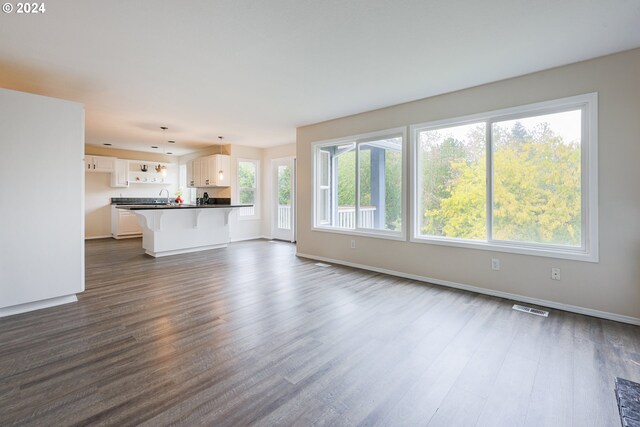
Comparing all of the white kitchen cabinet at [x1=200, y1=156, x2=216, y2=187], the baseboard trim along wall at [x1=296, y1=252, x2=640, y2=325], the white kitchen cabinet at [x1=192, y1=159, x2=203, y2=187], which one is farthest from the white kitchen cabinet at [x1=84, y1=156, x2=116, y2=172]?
the baseboard trim along wall at [x1=296, y1=252, x2=640, y2=325]

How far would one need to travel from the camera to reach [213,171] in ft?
24.2

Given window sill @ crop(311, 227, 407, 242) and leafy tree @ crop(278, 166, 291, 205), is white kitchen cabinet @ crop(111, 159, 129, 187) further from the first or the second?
window sill @ crop(311, 227, 407, 242)

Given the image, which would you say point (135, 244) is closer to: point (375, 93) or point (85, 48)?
point (85, 48)

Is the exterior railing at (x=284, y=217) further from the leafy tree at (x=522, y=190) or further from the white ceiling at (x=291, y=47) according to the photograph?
the leafy tree at (x=522, y=190)

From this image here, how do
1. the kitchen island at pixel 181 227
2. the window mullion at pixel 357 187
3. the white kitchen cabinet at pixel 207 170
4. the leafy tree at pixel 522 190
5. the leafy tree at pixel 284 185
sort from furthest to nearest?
the leafy tree at pixel 284 185
the white kitchen cabinet at pixel 207 170
the kitchen island at pixel 181 227
the window mullion at pixel 357 187
the leafy tree at pixel 522 190

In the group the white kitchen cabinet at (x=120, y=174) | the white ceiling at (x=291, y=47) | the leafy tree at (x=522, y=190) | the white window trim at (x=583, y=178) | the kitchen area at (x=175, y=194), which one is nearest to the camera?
the white ceiling at (x=291, y=47)

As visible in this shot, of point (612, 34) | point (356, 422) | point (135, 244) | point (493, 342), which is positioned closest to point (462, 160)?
point (612, 34)

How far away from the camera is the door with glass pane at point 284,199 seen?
24.7 feet

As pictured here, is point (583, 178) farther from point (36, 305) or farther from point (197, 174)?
point (197, 174)

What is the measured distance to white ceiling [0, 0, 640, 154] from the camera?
2.19 m

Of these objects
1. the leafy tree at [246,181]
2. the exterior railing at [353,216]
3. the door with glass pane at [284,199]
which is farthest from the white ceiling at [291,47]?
the leafy tree at [246,181]

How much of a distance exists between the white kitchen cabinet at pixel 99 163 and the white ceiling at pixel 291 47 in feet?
14.0

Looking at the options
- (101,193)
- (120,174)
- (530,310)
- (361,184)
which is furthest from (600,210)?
(101,193)

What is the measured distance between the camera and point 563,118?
3105mm
